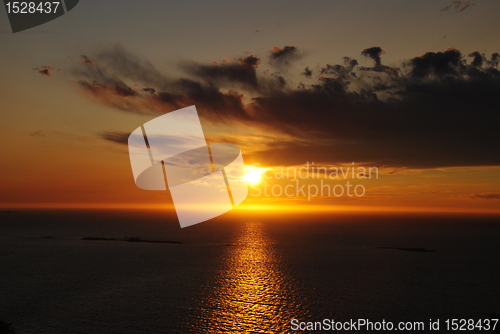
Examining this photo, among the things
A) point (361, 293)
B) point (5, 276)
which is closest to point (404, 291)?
point (361, 293)

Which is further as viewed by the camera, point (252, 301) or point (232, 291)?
point (232, 291)

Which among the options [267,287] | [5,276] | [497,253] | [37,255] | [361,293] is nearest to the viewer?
[361,293]

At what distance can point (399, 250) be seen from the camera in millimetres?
98125

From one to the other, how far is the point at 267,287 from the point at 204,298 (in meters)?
11.4

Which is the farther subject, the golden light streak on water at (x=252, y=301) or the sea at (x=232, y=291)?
the sea at (x=232, y=291)

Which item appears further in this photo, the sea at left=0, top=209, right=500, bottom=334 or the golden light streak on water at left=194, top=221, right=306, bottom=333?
the sea at left=0, top=209, right=500, bottom=334

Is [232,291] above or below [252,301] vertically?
above

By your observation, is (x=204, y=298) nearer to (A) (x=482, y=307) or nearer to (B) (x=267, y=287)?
(B) (x=267, y=287)

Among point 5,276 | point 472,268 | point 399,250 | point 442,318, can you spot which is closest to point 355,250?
point 399,250

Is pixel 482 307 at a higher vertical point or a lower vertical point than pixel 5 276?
lower

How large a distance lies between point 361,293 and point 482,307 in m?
15.1

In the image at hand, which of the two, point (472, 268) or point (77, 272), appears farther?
point (472, 268)

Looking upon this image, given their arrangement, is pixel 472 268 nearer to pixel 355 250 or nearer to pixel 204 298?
pixel 355 250

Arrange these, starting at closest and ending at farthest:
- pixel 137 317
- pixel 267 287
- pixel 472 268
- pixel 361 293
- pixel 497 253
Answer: pixel 137 317, pixel 361 293, pixel 267 287, pixel 472 268, pixel 497 253
